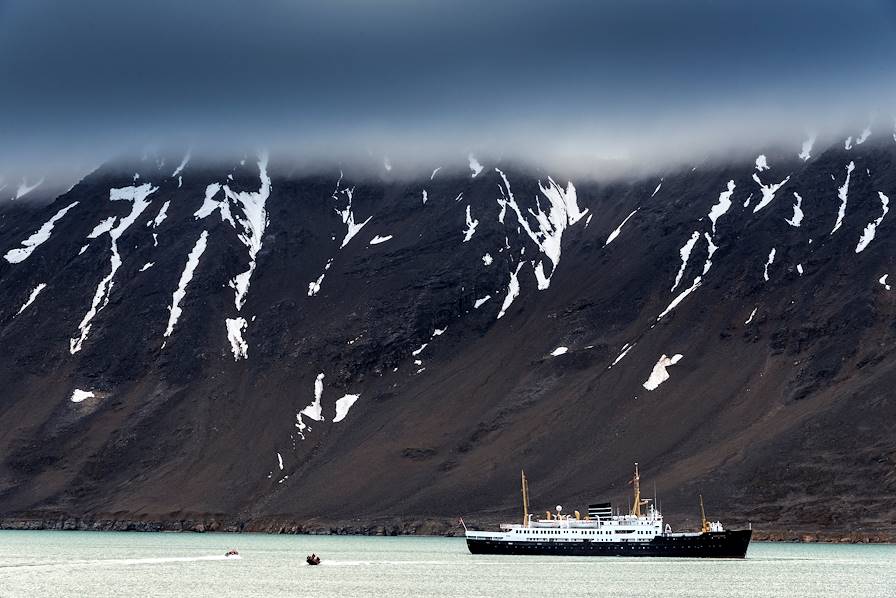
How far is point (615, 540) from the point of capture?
156 meters

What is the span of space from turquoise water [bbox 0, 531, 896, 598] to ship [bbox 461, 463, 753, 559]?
2.38 meters

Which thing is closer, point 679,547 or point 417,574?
point 417,574

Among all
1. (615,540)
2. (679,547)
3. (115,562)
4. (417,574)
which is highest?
(115,562)

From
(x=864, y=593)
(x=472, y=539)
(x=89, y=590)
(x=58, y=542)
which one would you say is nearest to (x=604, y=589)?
(x=864, y=593)

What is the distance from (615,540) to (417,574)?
28.8 m

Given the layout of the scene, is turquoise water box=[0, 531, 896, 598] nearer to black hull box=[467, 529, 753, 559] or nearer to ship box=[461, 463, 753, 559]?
black hull box=[467, 529, 753, 559]

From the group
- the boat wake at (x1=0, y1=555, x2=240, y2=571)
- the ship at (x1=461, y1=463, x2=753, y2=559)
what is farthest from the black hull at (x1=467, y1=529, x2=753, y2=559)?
the boat wake at (x1=0, y1=555, x2=240, y2=571)

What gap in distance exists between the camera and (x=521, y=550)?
160625mm

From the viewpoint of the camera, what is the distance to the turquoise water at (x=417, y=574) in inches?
4528

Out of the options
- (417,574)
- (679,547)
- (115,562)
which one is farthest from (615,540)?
(115,562)

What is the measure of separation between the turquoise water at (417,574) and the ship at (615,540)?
238cm

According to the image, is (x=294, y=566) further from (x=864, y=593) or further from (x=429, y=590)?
(x=864, y=593)

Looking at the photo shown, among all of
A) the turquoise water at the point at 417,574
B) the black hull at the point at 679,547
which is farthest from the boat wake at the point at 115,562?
the black hull at the point at 679,547

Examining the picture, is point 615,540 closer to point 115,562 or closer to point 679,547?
point 679,547
